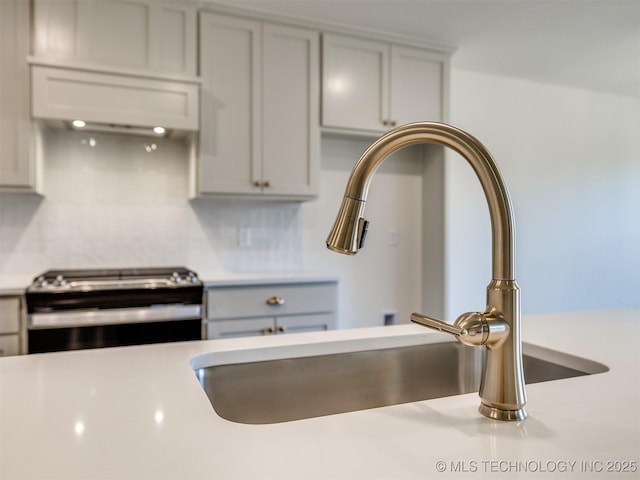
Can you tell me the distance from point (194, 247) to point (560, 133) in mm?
3200

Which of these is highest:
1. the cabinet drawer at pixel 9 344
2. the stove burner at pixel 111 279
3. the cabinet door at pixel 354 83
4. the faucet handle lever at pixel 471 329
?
the cabinet door at pixel 354 83

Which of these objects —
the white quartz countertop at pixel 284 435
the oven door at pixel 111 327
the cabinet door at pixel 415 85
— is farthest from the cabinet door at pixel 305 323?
the white quartz countertop at pixel 284 435

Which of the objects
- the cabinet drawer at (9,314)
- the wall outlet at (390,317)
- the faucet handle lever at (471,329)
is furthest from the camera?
the wall outlet at (390,317)

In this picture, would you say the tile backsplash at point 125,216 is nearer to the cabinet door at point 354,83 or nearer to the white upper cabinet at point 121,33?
the white upper cabinet at point 121,33

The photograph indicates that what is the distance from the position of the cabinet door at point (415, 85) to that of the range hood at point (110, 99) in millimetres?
1252

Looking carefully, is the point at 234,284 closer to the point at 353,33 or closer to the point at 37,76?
the point at 37,76

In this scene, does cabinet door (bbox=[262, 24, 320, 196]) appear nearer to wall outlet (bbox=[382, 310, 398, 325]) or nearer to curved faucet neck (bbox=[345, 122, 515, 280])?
wall outlet (bbox=[382, 310, 398, 325])

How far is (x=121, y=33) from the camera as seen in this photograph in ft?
7.62

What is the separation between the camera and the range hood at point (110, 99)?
2.17 meters

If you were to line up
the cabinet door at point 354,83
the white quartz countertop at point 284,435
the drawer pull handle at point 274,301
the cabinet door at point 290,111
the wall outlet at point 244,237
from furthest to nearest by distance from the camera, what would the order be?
1. the wall outlet at point 244,237
2. the cabinet door at point 354,83
3. the cabinet door at point 290,111
4. the drawer pull handle at point 274,301
5. the white quartz countertop at point 284,435

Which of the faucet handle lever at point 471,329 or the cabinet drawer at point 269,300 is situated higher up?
the faucet handle lever at point 471,329

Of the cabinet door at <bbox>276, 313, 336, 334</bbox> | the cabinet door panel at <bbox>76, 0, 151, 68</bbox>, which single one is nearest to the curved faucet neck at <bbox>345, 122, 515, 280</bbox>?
the cabinet door at <bbox>276, 313, 336, 334</bbox>

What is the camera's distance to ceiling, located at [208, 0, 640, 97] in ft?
8.21

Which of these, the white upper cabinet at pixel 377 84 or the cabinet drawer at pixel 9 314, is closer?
the cabinet drawer at pixel 9 314
